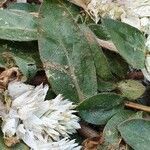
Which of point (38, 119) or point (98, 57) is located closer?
point (38, 119)

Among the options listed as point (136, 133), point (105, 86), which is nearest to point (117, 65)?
point (105, 86)

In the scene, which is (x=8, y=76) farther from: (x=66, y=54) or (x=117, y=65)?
(x=117, y=65)

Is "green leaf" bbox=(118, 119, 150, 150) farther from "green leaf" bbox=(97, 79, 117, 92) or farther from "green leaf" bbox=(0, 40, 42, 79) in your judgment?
"green leaf" bbox=(0, 40, 42, 79)

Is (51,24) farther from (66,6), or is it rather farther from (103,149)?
(103,149)

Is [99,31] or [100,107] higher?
[99,31]

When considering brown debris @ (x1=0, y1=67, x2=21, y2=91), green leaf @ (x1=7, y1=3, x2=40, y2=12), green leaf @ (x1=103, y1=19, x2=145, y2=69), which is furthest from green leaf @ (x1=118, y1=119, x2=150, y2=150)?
green leaf @ (x1=7, y1=3, x2=40, y2=12)

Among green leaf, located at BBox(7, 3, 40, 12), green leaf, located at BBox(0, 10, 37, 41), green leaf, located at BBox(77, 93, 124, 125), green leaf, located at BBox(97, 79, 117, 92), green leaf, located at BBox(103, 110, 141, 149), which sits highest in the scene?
green leaf, located at BBox(7, 3, 40, 12)
